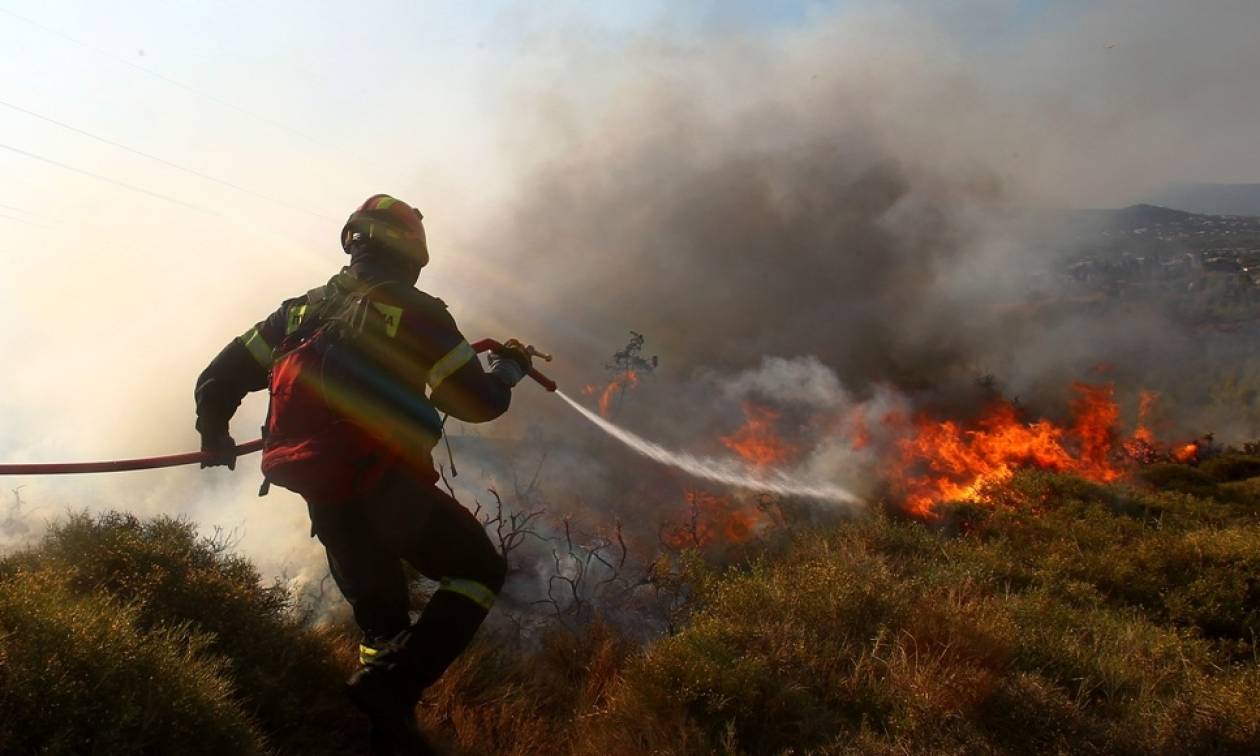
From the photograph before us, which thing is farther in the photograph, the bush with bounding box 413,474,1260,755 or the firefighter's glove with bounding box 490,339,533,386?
the firefighter's glove with bounding box 490,339,533,386

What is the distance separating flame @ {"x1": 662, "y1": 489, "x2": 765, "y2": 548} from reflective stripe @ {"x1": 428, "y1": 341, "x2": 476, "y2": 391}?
6446 mm

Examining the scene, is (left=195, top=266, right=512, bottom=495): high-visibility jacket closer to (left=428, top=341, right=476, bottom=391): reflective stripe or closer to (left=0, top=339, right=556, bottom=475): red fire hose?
(left=428, top=341, right=476, bottom=391): reflective stripe

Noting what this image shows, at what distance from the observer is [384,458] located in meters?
2.67

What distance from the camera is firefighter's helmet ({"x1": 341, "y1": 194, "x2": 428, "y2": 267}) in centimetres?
292

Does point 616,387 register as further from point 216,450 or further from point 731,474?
point 216,450

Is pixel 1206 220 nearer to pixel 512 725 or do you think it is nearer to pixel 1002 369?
pixel 1002 369

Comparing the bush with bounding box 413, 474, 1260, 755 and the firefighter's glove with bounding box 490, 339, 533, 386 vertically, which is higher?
the firefighter's glove with bounding box 490, 339, 533, 386

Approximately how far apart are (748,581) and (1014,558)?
11.1ft

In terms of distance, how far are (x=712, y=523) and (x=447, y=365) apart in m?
7.61

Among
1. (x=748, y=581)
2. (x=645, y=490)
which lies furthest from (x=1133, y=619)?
(x=645, y=490)

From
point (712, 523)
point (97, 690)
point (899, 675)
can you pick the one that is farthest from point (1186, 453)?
point (97, 690)

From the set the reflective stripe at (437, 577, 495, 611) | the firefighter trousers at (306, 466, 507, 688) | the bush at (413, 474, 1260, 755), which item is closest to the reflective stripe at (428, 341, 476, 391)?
the firefighter trousers at (306, 466, 507, 688)

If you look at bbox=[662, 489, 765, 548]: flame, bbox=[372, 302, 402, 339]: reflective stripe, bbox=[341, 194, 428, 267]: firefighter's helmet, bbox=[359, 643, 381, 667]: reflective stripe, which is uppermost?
bbox=[341, 194, 428, 267]: firefighter's helmet

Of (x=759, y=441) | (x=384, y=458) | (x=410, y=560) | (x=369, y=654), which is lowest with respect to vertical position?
(x=759, y=441)
